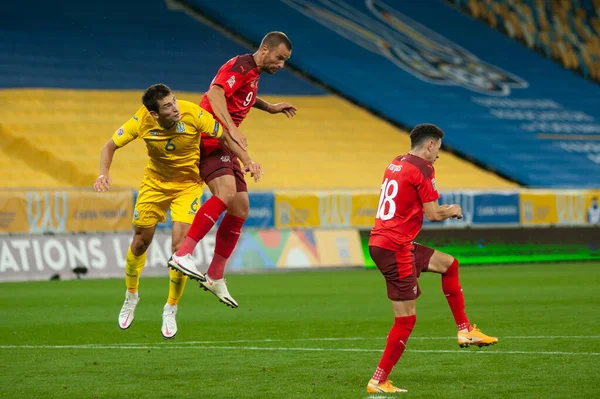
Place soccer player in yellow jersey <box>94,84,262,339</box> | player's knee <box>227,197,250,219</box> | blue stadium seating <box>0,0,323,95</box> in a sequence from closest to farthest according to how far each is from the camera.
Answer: soccer player in yellow jersey <box>94,84,262,339</box>, player's knee <box>227,197,250,219</box>, blue stadium seating <box>0,0,323,95</box>

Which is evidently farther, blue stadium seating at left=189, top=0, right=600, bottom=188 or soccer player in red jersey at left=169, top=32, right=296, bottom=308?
blue stadium seating at left=189, top=0, right=600, bottom=188

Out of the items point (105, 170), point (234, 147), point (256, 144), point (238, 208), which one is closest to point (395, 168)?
point (234, 147)

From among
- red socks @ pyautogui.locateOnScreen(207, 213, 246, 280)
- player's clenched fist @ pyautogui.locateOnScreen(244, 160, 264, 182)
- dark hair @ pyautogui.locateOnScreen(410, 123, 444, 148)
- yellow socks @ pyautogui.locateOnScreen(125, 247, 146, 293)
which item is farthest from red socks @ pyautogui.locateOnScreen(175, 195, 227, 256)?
dark hair @ pyautogui.locateOnScreen(410, 123, 444, 148)

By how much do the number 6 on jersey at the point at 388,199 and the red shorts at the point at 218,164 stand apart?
2245 mm

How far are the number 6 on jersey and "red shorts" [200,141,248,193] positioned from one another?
2245 millimetres

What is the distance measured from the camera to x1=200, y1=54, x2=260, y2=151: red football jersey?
405 inches

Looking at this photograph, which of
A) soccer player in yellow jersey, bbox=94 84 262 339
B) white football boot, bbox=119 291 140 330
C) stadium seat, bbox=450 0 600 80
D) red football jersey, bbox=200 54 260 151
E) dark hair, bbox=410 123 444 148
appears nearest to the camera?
dark hair, bbox=410 123 444 148

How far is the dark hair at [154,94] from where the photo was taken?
9.95m

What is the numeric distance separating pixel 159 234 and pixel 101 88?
372 inches

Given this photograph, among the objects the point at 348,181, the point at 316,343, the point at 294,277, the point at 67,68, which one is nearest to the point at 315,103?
the point at 348,181

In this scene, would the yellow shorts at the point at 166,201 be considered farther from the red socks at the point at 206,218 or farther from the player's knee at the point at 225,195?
the player's knee at the point at 225,195

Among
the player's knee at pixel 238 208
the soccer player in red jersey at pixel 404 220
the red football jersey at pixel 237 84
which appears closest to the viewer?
the soccer player in red jersey at pixel 404 220

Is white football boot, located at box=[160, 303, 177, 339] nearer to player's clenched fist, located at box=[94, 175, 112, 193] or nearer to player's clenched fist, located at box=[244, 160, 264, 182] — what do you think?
player's clenched fist, located at box=[94, 175, 112, 193]

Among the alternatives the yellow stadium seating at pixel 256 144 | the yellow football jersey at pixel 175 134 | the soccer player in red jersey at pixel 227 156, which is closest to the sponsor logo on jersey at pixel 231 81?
the soccer player in red jersey at pixel 227 156
